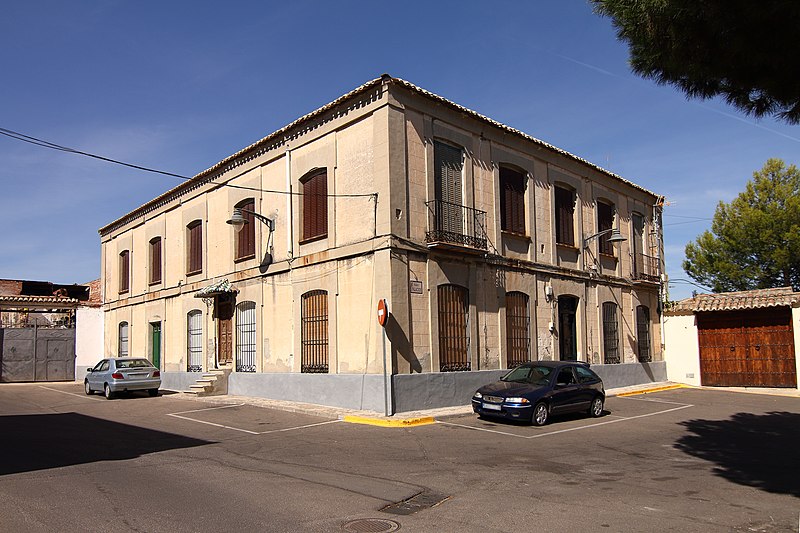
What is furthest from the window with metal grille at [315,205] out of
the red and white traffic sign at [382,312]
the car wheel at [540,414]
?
the car wheel at [540,414]

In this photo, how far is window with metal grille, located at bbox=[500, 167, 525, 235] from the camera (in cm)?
1997

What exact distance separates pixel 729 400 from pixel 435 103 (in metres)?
13.0

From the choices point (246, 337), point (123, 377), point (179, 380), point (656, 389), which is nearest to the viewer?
point (123, 377)

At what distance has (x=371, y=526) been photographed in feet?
20.8

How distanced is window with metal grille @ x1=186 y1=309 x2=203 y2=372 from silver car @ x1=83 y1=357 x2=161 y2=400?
2296 millimetres

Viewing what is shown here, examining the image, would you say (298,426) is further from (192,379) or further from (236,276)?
(192,379)

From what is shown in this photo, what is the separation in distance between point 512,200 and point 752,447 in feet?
35.4

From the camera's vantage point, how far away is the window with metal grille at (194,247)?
24672mm

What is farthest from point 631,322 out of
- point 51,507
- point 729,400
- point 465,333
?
point 51,507

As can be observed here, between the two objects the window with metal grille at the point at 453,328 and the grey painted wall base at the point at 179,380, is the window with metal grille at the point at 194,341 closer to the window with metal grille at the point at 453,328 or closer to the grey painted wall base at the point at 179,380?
the grey painted wall base at the point at 179,380

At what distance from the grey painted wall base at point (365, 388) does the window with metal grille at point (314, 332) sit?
0.40m

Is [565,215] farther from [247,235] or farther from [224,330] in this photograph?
[224,330]

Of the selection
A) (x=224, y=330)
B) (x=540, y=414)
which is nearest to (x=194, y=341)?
(x=224, y=330)

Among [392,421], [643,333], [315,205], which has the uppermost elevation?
[315,205]
